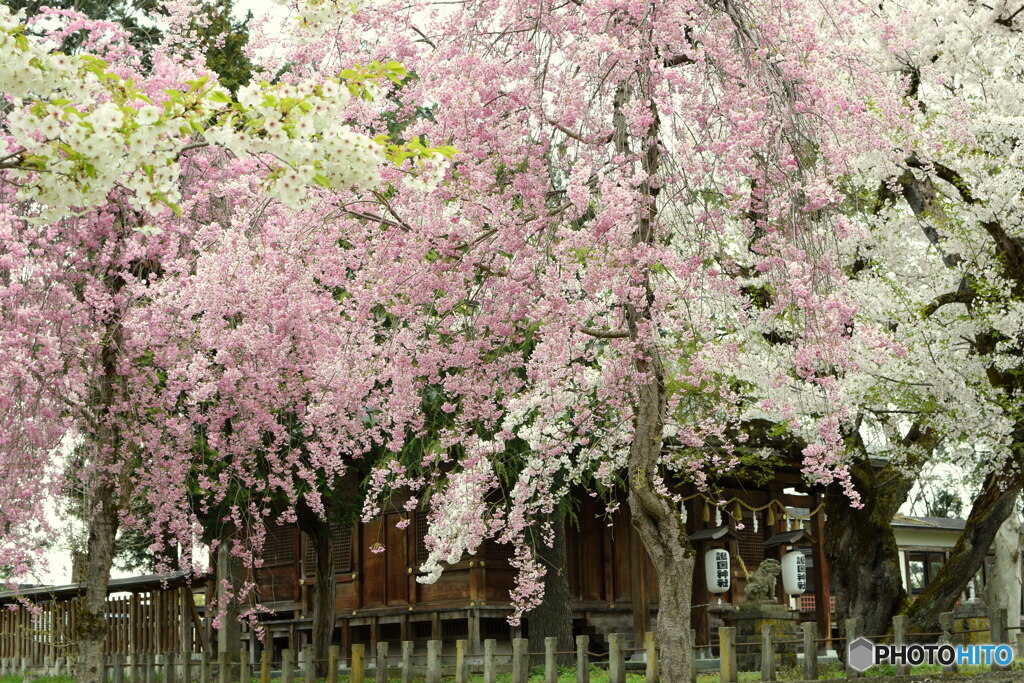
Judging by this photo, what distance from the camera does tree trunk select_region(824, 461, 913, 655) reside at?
51.6 feet

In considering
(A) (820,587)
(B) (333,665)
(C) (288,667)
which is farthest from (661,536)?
(A) (820,587)

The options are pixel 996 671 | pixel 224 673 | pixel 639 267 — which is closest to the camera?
pixel 639 267

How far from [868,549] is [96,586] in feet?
35.8

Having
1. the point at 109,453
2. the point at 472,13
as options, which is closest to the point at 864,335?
the point at 472,13

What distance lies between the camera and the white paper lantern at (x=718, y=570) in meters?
18.6

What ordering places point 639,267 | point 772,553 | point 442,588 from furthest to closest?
point 772,553 < point 442,588 < point 639,267

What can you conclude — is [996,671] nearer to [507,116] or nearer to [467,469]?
[467,469]

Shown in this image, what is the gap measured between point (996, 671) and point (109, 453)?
11.9 m

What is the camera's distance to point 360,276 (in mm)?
10148

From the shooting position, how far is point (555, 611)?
58.2 feet

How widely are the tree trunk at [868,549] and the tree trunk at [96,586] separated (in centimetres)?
1040

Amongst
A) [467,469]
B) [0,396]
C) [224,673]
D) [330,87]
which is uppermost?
[330,87]

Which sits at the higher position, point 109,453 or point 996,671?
point 109,453

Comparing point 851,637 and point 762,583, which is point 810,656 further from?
point 762,583
